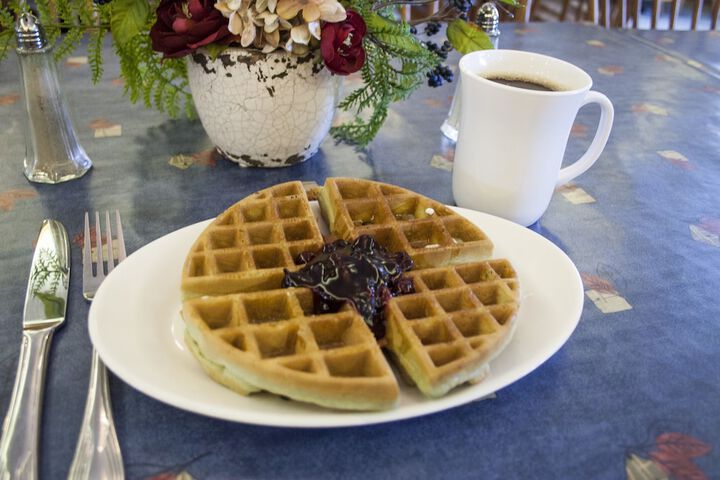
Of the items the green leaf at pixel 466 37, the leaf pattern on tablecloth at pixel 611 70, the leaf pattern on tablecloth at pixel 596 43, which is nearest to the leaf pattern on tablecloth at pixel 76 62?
the green leaf at pixel 466 37

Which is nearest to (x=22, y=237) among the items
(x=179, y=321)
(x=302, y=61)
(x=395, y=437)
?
(x=179, y=321)

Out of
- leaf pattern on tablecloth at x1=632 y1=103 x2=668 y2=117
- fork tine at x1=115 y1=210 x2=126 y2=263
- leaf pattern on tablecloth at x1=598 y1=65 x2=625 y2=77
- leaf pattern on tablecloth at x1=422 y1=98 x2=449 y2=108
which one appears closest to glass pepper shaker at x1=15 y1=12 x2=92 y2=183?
fork tine at x1=115 y1=210 x2=126 y2=263

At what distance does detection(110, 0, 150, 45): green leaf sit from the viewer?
0.99m

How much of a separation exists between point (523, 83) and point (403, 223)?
0.34 m

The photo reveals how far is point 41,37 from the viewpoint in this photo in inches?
39.5

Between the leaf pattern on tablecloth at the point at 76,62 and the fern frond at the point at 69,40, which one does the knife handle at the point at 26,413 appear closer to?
the fern frond at the point at 69,40

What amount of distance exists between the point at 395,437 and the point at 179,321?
32 centimetres

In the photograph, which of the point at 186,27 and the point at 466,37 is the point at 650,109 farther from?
the point at 186,27

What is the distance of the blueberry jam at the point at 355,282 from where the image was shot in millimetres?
730

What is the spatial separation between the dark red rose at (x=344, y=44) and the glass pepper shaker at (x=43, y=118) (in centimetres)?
51

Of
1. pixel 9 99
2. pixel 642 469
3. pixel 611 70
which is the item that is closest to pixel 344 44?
pixel 642 469

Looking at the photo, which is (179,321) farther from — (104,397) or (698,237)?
(698,237)

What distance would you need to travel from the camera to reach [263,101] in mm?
1046

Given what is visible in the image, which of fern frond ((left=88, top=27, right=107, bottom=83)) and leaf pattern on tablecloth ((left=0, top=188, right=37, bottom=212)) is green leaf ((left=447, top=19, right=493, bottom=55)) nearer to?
fern frond ((left=88, top=27, right=107, bottom=83))
